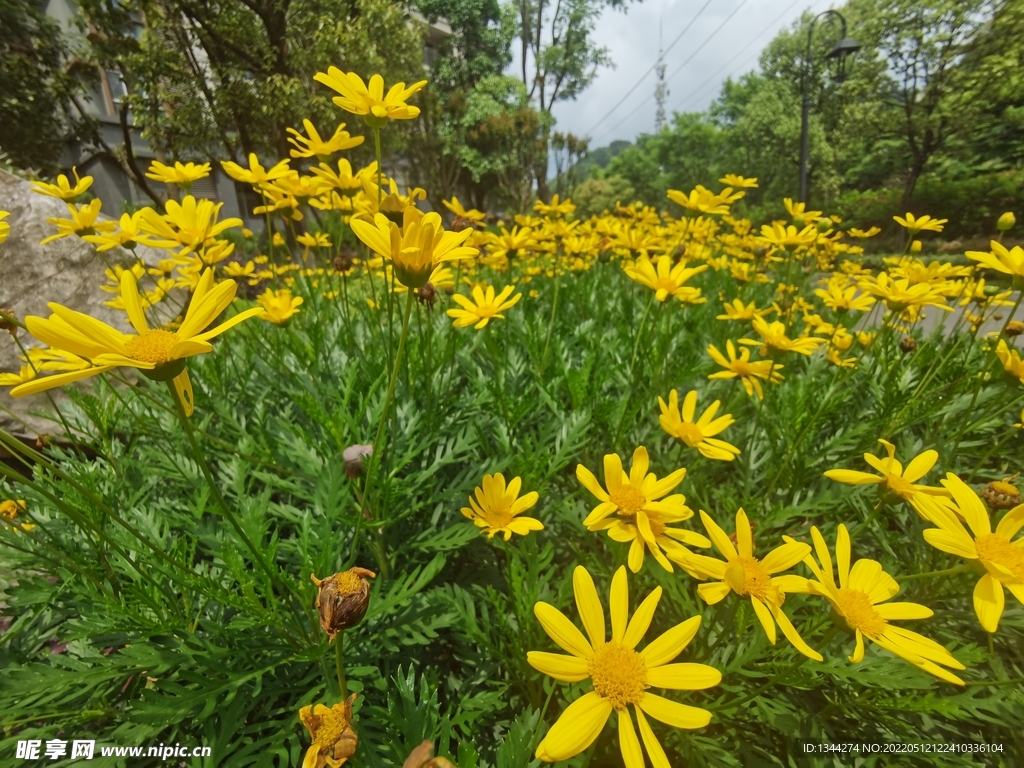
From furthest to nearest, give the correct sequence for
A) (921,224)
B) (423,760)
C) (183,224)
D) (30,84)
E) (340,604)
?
1. (30,84)
2. (921,224)
3. (183,224)
4. (340,604)
5. (423,760)

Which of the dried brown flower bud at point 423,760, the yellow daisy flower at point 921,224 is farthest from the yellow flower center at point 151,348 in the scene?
the yellow daisy flower at point 921,224

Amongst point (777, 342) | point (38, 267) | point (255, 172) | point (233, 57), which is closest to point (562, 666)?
point (777, 342)

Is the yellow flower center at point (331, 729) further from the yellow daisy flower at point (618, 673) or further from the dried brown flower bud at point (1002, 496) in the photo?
the dried brown flower bud at point (1002, 496)

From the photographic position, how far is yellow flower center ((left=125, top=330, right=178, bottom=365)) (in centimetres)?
56

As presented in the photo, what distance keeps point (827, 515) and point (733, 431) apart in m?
0.37

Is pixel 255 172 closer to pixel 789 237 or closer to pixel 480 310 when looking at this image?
pixel 480 310

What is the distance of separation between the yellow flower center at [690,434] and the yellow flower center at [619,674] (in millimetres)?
557

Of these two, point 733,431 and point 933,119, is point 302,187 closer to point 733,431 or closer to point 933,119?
point 733,431

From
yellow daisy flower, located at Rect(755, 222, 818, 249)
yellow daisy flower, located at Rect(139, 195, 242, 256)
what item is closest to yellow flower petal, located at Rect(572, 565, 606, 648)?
yellow daisy flower, located at Rect(139, 195, 242, 256)

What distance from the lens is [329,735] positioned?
0.53 meters

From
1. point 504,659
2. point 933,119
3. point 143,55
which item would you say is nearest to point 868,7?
point 933,119

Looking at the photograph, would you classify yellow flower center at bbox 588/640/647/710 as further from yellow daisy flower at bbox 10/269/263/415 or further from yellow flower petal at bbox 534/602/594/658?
yellow daisy flower at bbox 10/269/263/415

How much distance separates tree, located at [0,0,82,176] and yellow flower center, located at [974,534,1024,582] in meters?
10.5

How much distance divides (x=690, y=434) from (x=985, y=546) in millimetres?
470
